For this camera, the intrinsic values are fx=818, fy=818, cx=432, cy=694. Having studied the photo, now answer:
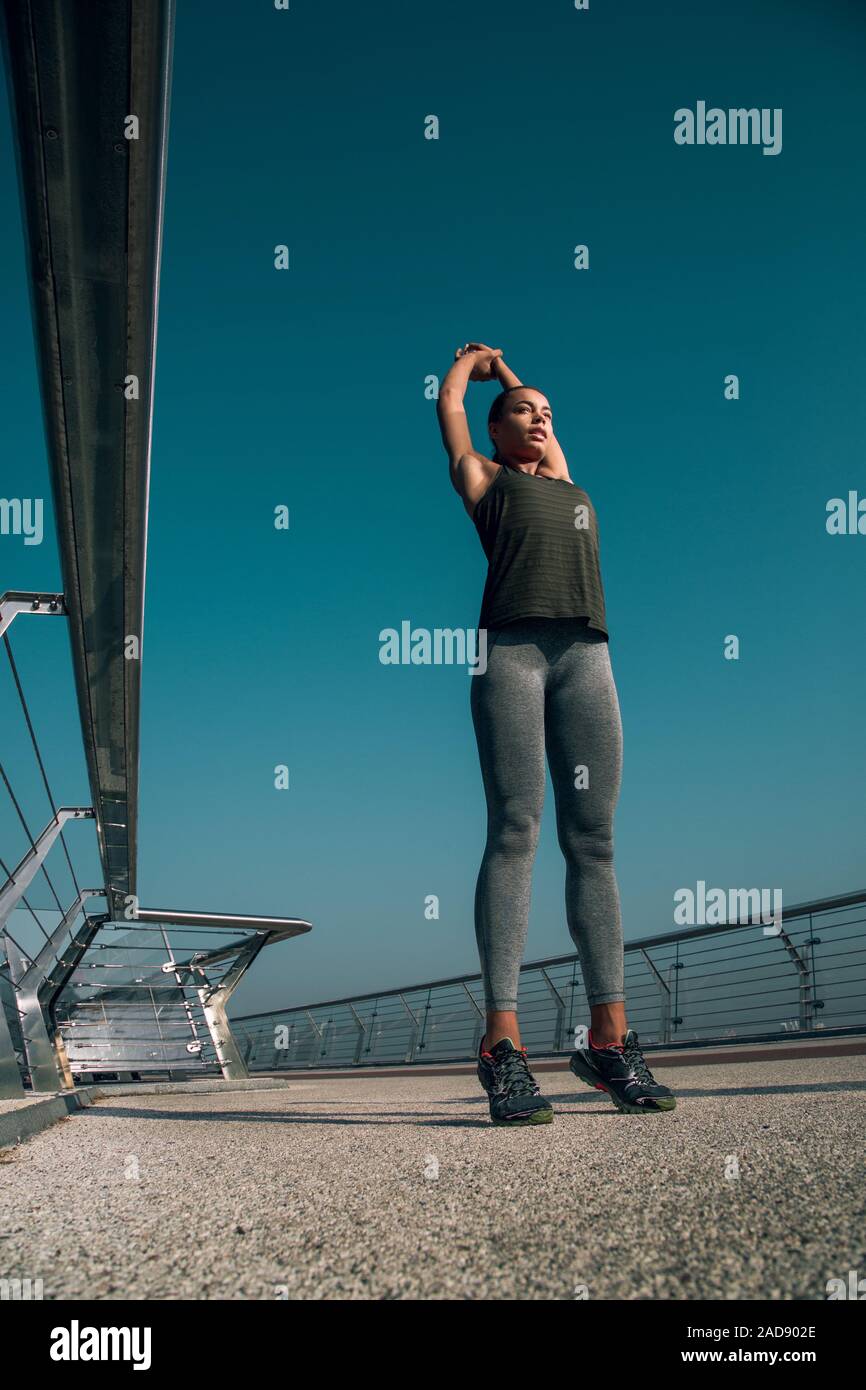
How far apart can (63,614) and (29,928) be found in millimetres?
3172

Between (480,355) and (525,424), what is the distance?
0.24 meters

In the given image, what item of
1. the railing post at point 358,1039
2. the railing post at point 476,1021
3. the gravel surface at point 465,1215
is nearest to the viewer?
the gravel surface at point 465,1215

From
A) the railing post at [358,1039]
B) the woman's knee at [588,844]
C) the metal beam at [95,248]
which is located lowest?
the railing post at [358,1039]

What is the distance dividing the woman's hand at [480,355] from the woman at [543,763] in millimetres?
392

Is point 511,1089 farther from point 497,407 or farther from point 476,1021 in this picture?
point 476,1021

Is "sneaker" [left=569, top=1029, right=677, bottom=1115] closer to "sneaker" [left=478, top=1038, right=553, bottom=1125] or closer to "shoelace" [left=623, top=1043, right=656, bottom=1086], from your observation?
"shoelace" [left=623, top=1043, right=656, bottom=1086]

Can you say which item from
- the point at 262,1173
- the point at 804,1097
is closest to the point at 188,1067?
the point at 804,1097

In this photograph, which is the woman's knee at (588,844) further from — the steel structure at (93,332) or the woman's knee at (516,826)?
the steel structure at (93,332)

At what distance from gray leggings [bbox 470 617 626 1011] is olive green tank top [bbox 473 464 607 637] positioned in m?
0.04

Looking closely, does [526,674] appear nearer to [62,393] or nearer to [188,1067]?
[62,393]

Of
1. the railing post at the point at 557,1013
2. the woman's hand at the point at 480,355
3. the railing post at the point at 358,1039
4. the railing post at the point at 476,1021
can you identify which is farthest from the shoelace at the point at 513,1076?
the railing post at the point at 358,1039

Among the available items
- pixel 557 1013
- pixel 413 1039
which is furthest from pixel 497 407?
pixel 413 1039

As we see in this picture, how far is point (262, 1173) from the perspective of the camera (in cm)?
97

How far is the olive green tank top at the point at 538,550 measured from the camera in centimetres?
166
